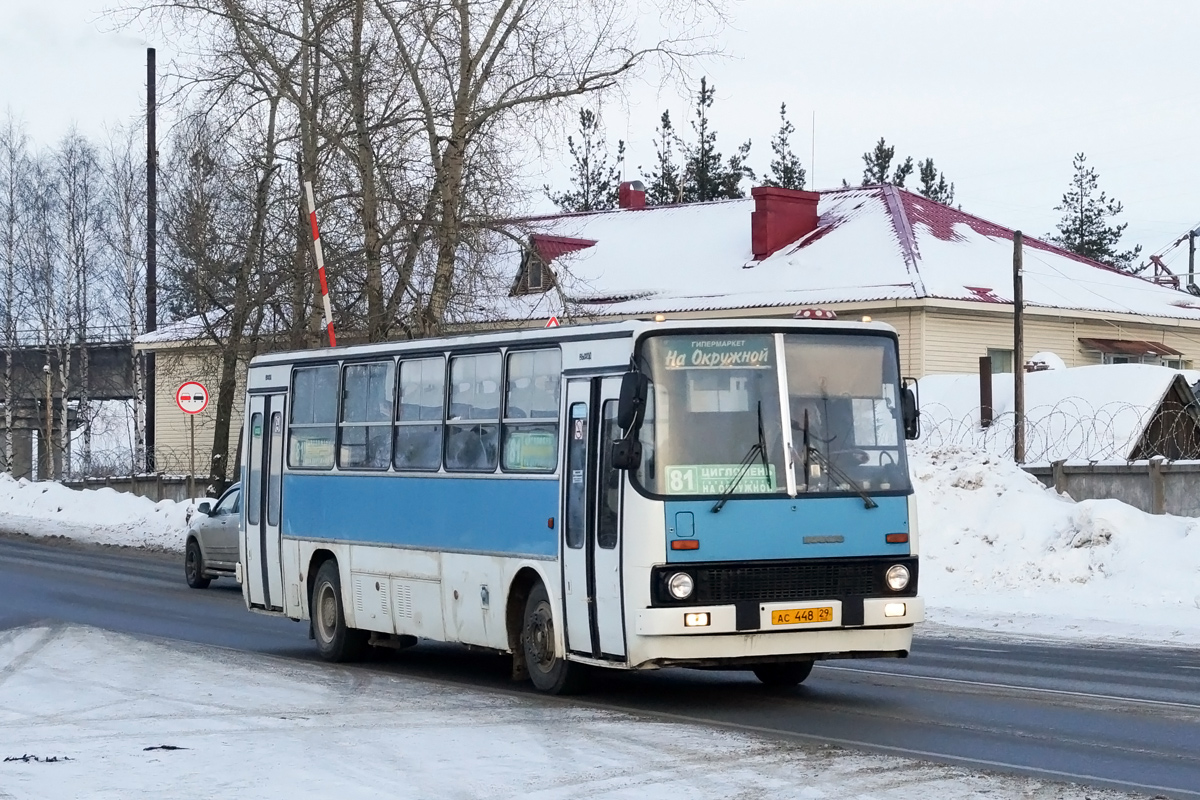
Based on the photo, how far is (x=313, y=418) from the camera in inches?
671

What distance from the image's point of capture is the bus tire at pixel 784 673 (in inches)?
535

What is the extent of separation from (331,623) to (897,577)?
20.4ft

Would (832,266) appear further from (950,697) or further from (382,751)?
(382,751)

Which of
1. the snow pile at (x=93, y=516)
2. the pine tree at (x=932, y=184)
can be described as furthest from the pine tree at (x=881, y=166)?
the snow pile at (x=93, y=516)

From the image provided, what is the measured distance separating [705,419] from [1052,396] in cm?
2213

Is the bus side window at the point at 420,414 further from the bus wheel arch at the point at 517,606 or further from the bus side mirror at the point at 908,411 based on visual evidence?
the bus side mirror at the point at 908,411

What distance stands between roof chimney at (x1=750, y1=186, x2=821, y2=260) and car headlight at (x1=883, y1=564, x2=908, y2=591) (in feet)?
116

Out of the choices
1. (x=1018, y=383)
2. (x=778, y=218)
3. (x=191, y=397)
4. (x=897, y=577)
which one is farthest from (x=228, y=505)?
(x=778, y=218)

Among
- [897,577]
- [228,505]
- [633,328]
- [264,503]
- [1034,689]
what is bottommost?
[1034,689]

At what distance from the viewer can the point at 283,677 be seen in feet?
47.5

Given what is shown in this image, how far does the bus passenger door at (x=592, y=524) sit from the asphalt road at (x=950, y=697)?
0.60m

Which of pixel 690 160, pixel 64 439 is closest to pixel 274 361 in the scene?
pixel 64 439

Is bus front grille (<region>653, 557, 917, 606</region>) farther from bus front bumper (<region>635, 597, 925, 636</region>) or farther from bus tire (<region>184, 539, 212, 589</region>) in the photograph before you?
bus tire (<region>184, 539, 212, 589</region>)

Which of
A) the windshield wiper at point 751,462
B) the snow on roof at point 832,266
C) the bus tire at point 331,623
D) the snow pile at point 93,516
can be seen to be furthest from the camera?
the snow on roof at point 832,266
